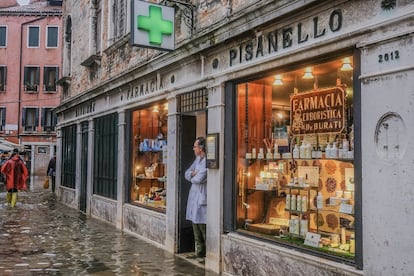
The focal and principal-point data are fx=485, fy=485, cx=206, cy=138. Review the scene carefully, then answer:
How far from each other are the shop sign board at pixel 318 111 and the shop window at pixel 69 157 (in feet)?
36.8

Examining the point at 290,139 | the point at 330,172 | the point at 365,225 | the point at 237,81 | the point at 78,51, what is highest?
the point at 78,51

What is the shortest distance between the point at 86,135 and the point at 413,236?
1179cm

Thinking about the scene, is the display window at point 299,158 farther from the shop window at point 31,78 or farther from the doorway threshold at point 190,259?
the shop window at point 31,78

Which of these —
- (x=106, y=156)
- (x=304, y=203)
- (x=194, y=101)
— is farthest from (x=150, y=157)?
(x=304, y=203)

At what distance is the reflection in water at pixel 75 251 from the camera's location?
23.3ft

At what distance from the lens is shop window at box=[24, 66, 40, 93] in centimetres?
3634

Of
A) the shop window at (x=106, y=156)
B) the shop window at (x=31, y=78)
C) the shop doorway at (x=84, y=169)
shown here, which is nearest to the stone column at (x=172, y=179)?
the shop window at (x=106, y=156)

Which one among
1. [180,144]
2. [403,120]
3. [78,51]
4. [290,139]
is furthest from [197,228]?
[78,51]

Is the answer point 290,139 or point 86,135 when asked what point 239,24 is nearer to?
point 290,139

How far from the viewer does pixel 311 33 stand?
5379 mm

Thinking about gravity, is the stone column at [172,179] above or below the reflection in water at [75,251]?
above

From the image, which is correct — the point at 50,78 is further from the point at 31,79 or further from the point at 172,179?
the point at 172,179

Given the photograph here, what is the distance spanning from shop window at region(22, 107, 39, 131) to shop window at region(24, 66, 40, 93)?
56.1 inches

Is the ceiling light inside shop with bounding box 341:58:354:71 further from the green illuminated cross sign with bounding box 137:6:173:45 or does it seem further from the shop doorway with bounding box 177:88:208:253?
the green illuminated cross sign with bounding box 137:6:173:45
